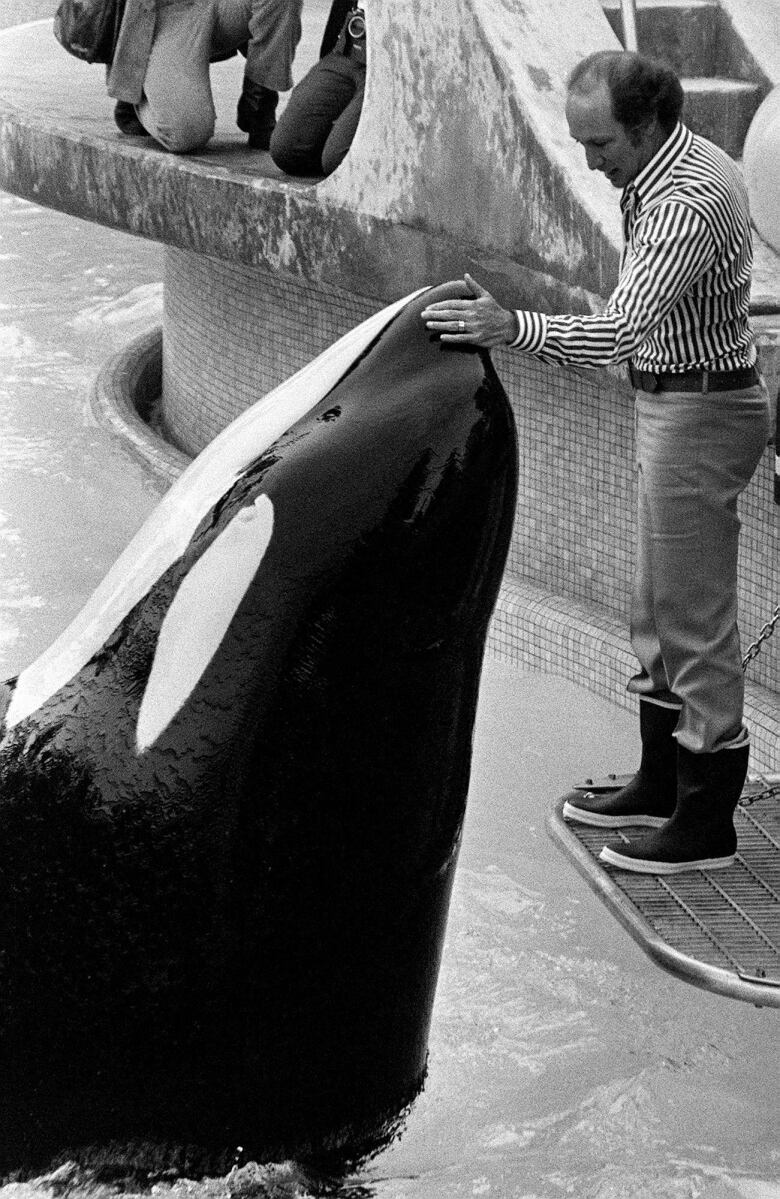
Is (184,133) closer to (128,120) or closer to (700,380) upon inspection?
(128,120)

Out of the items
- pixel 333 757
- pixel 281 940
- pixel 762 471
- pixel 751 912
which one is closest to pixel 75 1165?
pixel 281 940

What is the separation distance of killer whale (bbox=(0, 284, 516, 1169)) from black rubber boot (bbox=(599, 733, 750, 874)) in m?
1.12

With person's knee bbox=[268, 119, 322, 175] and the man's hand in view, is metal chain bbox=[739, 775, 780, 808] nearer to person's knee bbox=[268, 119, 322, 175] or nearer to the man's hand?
the man's hand

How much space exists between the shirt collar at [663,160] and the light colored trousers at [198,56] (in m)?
3.72

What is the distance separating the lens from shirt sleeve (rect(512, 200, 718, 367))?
10.1 ft

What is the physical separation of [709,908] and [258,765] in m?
1.47

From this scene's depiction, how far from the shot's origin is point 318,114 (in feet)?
20.1

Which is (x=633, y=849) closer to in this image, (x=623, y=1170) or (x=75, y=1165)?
(x=623, y=1170)

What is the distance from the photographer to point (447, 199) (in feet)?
17.4

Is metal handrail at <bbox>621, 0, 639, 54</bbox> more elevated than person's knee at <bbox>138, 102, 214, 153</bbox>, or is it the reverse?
metal handrail at <bbox>621, 0, 639, 54</bbox>

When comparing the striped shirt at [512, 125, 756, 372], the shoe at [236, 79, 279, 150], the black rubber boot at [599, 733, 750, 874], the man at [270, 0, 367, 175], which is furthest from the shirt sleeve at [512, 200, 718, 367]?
the shoe at [236, 79, 279, 150]

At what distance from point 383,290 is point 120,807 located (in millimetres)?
3464

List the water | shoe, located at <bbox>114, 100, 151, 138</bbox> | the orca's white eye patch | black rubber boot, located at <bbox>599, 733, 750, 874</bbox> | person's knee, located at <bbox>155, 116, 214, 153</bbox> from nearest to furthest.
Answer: the orca's white eye patch < the water < black rubber boot, located at <bbox>599, 733, 750, 874</bbox> < person's knee, located at <bbox>155, 116, 214, 153</bbox> < shoe, located at <bbox>114, 100, 151, 138</bbox>

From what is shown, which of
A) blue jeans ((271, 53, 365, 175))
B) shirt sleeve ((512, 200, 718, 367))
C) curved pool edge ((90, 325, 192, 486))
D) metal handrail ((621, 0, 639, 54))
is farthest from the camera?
curved pool edge ((90, 325, 192, 486))
